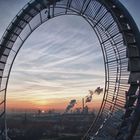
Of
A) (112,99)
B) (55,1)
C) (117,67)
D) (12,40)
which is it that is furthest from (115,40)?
(12,40)

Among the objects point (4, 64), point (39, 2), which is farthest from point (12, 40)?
point (39, 2)

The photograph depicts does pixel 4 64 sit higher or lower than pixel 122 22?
lower

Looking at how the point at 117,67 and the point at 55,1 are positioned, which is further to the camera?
the point at 55,1

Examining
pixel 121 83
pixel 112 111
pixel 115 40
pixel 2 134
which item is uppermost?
pixel 115 40

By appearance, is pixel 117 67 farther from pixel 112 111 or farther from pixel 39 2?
pixel 39 2

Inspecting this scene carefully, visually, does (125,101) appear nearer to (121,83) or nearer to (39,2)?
(121,83)

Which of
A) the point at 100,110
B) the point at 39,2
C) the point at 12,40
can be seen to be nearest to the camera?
the point at 100,110

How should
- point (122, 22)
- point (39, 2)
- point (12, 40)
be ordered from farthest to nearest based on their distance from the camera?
point (12, 40) < point (39, 2) < point (122, 22)

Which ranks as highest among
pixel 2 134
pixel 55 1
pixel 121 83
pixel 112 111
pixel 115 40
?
pixel 55 1

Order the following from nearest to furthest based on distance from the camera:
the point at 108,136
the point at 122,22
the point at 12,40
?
the point at 122,22 → the point at 108,136 → the point at 12,40
